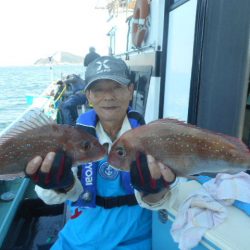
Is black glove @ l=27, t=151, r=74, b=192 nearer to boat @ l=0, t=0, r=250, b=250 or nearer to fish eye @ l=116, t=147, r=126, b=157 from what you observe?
fish eye @ l=116, t=147, r=126, b=157

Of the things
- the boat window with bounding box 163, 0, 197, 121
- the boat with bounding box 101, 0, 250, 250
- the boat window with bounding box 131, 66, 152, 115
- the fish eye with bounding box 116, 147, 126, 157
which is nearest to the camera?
the fish eye with bounding box 116, 147, 126, 157

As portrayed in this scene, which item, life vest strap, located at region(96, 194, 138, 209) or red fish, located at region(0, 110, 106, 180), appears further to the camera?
life vest strap, located at region(96, 194, 138, 209)

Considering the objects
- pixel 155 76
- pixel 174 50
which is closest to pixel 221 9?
pixel 174 50

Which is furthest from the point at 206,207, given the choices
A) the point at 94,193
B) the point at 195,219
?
the point at 94,193

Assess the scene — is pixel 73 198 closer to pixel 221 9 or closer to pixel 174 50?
pixel 221 9

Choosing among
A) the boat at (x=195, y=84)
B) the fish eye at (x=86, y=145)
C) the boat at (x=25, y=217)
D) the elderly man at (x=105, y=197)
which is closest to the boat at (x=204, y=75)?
the boat at (x=195, y=84)

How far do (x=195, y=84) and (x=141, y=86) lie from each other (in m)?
2.21

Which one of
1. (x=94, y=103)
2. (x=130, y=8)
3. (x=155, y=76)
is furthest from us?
(x=130, y=8)

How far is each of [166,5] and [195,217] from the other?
9.50 feet

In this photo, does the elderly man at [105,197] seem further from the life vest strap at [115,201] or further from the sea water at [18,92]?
the sea water at [18,92]

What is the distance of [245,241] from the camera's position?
1435 millimetres

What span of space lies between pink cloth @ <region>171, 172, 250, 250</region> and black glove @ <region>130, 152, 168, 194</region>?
9.2 inches

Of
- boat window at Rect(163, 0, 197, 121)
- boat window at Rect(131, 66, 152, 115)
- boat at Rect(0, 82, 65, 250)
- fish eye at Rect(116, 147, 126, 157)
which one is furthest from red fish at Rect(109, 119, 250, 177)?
boat window at Rect(131, 66, 152, 115)

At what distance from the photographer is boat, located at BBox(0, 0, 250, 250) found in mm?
1863
